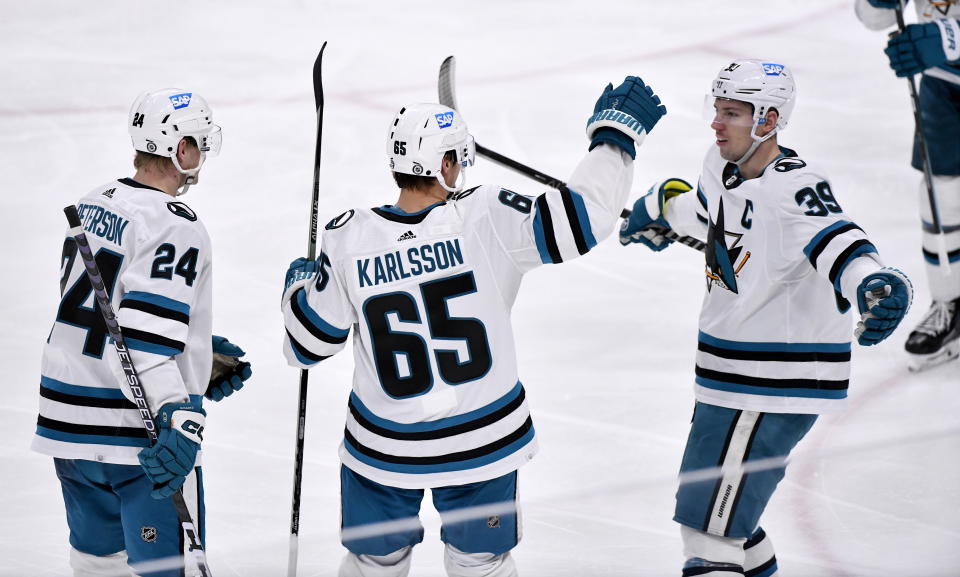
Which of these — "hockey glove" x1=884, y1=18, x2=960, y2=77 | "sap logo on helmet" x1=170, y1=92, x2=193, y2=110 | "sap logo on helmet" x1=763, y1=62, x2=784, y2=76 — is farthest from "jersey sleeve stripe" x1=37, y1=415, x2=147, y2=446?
"hockey glove" x1=884, y1=18, x2=960, y2=77

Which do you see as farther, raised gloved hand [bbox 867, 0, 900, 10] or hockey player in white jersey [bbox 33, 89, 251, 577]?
raised gloved hand [bbox 867, 0, 900, 10]

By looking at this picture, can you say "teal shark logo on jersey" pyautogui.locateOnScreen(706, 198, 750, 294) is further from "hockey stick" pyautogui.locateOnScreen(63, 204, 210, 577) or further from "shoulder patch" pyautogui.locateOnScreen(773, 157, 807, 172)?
"hockey stick" pyautogui.locateOnScreen(63, 204, 210, 577)

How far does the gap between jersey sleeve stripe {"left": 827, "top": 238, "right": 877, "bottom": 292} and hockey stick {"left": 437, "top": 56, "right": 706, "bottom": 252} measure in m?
0.60

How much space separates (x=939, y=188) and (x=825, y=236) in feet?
7.38

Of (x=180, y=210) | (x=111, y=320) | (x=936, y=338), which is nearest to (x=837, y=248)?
(x=180, y=210)

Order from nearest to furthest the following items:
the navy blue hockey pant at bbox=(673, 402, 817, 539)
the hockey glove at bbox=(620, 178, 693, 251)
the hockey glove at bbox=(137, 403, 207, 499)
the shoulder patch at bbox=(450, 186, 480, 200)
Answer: the hockey glove at bbox=(137, 403, 207, 499), the shoulder patch at bbox=(450, 186, 480, 200), the navy blue hockey pant at bbox=(673, 402, 817, 539), the hockey glove at bbox=(620, 178, 693, 251)

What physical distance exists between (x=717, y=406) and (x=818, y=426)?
1.40m

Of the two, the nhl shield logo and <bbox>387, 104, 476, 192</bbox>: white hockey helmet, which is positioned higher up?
<bbox>387, 104, 476, 192</bbox>: white hockey helmet

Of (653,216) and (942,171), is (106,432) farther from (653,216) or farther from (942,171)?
(942,171)

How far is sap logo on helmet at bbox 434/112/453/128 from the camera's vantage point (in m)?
2.55

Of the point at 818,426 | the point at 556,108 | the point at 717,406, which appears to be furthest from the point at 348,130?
the point at 717,406

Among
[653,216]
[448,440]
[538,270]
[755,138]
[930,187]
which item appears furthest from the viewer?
[538,270]

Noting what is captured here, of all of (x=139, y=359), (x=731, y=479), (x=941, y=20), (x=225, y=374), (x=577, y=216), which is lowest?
(x=731, y=479)

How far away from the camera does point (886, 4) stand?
451 centimetres
